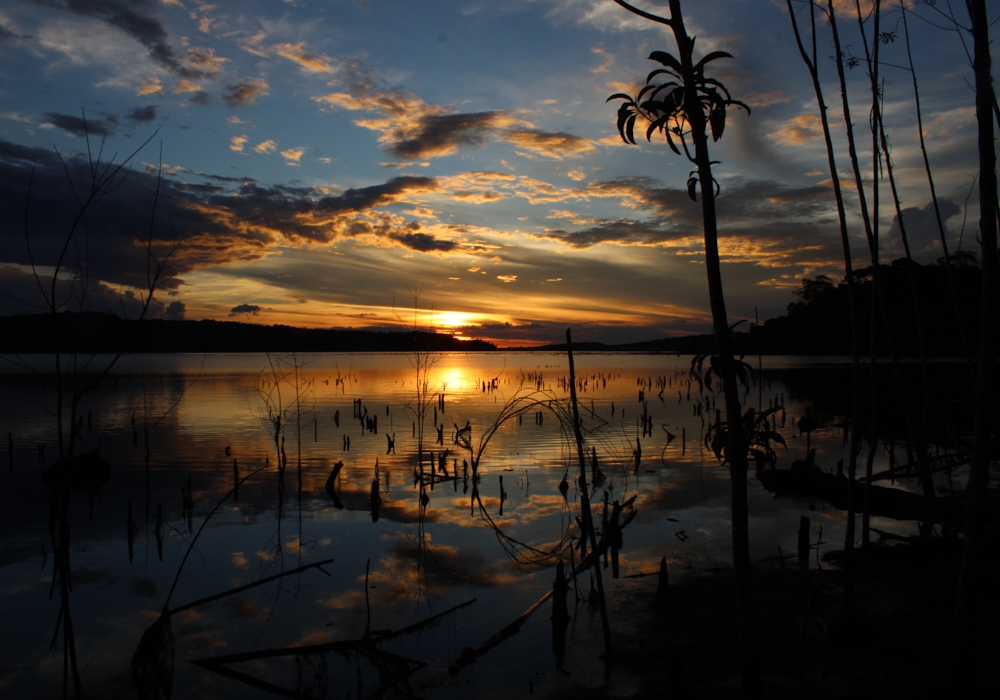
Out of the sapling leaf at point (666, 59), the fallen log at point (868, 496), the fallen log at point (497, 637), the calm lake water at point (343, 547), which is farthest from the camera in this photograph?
the fallen log at point (868, 496)

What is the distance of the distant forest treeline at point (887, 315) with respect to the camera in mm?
26438

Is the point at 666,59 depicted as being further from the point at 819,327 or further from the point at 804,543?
the point at 819,327

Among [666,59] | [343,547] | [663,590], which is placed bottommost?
[343,547]

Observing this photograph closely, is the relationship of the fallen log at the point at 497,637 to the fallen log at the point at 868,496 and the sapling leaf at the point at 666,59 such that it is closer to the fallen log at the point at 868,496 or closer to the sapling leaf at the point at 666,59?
the fallen log at the point at 868,496

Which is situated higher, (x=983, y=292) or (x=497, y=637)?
(x=983, y=292)

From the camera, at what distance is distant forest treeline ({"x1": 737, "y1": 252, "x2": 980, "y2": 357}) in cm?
2644

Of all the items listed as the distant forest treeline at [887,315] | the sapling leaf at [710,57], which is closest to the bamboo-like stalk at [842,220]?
the distant forest treeline at [887,315]

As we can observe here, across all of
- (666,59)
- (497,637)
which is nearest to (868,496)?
(497,637)

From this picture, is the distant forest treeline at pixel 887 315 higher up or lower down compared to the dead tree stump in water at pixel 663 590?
higher up

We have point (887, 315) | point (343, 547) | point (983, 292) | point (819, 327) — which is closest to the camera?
point (983, 292)

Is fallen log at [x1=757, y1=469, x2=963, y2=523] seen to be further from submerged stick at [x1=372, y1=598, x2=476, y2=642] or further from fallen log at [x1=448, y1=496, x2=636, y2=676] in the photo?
submerged stick at [x1=372, y1=598, x2=476, y2=642]

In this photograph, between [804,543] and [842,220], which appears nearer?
[842,220]

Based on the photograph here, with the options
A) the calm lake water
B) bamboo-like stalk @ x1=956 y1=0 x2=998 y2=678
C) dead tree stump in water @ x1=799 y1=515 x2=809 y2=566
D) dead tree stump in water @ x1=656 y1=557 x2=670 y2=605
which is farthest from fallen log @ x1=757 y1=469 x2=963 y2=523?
bamboo-like stalk @ x1=956 y1=0 x2=998 y2=678

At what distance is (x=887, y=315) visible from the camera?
18.2 ft
